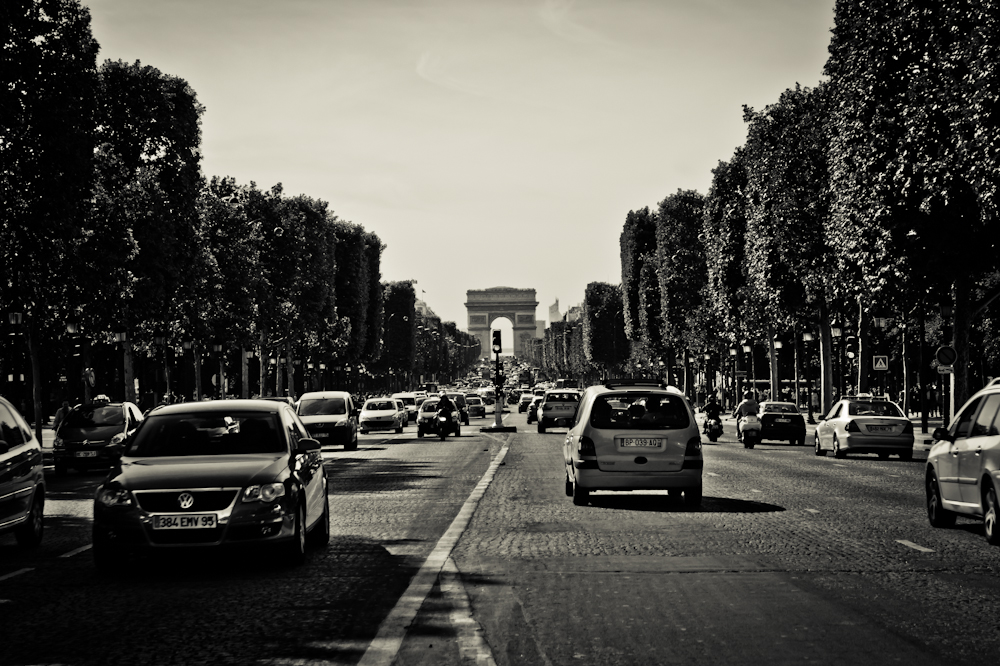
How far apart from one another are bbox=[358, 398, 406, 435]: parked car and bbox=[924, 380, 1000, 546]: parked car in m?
39.9

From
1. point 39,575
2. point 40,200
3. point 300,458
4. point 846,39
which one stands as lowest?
point 39,575

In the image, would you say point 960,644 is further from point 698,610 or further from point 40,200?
point 40,200

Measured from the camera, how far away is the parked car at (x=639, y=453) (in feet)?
58.5

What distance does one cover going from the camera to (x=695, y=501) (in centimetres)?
1794

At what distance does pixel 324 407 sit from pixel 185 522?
2914 centimetres

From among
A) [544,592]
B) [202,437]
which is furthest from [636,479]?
[544,592]

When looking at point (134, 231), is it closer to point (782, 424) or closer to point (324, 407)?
point (324, 407)

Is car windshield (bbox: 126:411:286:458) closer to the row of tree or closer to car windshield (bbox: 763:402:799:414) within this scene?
the row of tree

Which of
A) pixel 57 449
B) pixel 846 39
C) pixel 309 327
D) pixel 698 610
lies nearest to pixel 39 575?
pixel 698 610

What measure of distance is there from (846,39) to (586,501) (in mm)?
20274

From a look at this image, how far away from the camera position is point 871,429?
32.3 m

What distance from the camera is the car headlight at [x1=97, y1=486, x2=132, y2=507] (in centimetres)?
1134

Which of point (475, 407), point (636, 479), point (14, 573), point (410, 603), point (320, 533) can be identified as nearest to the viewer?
point (410, 603)

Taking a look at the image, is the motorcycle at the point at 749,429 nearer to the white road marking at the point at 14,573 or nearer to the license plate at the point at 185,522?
the white road marking at the point at 14,573
